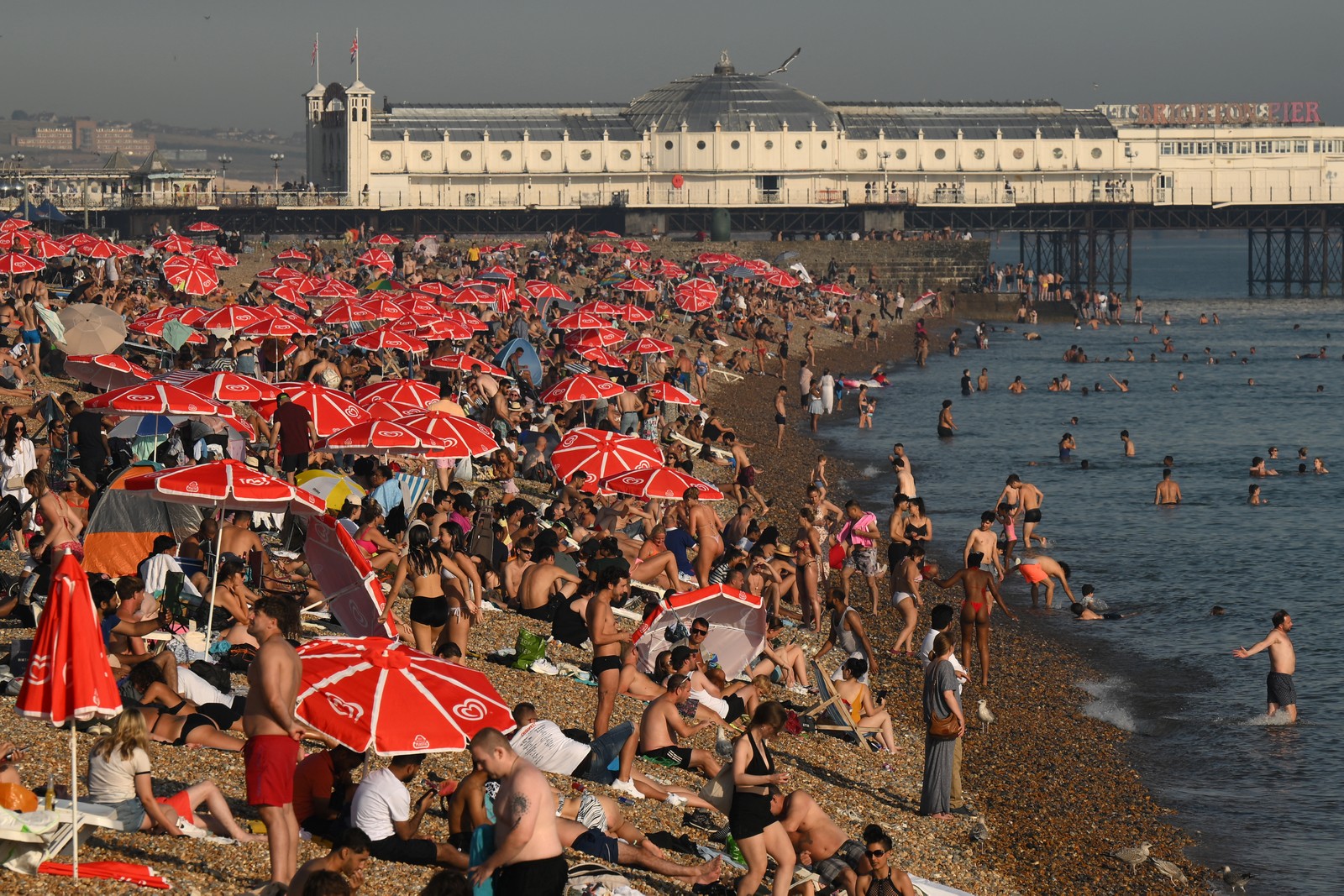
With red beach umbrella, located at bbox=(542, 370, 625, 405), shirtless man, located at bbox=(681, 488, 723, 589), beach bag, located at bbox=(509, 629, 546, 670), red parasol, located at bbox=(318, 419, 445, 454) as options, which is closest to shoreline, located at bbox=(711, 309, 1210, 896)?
shirtless man, located at bbox=(681, 488, 723, 589)

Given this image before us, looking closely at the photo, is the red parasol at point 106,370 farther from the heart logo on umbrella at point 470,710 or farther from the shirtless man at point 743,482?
the heart logo on umbrella at point 470,710

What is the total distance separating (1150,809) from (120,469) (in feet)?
31.2

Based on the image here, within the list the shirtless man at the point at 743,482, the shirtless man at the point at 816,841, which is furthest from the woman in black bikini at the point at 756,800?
the shirtless man at the point at 743,482

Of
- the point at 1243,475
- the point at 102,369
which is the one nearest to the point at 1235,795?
the point at 102,369

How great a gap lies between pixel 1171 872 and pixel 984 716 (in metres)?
2.95

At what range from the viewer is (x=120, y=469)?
49.7ft

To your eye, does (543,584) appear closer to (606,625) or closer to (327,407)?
(606,625)

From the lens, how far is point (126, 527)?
42.4 feet

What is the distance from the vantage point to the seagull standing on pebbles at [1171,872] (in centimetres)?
1154

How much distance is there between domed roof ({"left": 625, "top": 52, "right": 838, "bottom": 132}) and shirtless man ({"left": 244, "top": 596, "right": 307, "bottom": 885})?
2841 inches

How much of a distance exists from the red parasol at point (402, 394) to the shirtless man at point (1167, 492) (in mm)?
16340

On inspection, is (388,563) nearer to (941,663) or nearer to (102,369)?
(941,663)

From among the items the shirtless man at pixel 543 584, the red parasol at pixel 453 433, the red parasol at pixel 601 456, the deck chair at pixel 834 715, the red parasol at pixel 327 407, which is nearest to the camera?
the deck chair at pixel 834 715

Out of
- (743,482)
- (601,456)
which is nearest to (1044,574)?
(743,482)
